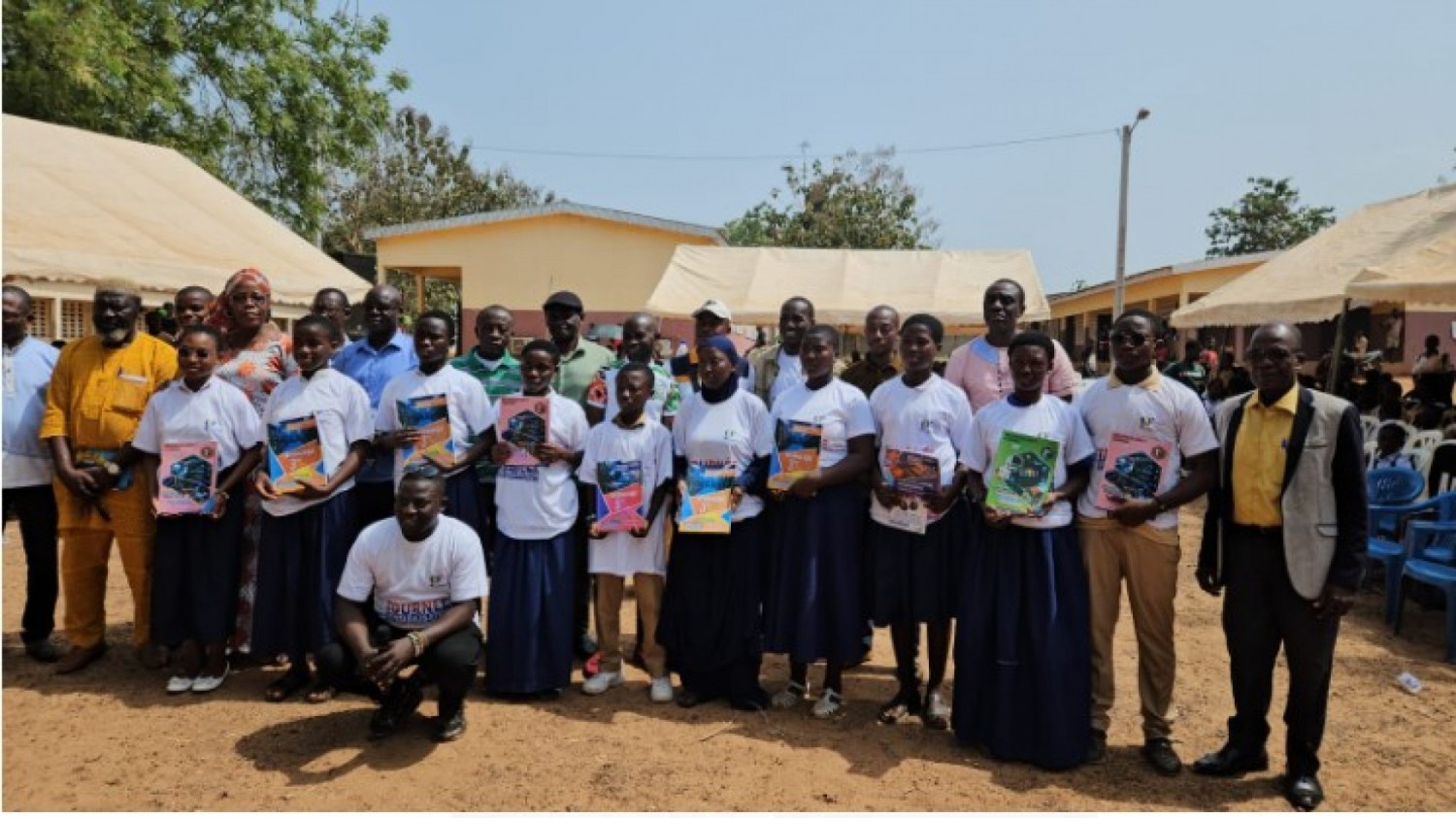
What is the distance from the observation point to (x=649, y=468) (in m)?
4.79

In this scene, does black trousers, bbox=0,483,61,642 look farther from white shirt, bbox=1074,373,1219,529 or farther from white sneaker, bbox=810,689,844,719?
white shirt, bbox=1074,373,1219,529

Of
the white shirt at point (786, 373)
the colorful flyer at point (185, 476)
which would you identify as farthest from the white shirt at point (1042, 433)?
A: the colorful flyer at point (185, 476)

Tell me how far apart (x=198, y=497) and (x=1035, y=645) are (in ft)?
13.7

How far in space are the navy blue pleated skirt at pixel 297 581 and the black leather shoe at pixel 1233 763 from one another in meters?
4.25

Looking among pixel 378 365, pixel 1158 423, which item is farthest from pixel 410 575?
pixel 1158 423

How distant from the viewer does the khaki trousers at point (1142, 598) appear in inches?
159

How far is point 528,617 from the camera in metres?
4.81

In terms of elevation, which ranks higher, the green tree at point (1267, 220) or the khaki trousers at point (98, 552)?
the green tree at point (1267, 220)

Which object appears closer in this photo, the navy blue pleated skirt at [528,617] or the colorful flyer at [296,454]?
the colorful flyer at [296,454]

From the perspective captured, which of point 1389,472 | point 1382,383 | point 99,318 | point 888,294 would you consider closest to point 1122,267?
point 888,294

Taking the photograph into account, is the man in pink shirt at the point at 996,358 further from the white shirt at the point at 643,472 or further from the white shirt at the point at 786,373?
the white shirt at the point at 643,472

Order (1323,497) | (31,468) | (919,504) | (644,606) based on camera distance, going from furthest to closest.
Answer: (31,468) → (644,606) → (919,504) → (1323,497)

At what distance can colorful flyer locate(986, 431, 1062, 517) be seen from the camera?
400 cm

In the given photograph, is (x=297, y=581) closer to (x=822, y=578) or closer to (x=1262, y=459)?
(x=822, y=578)
